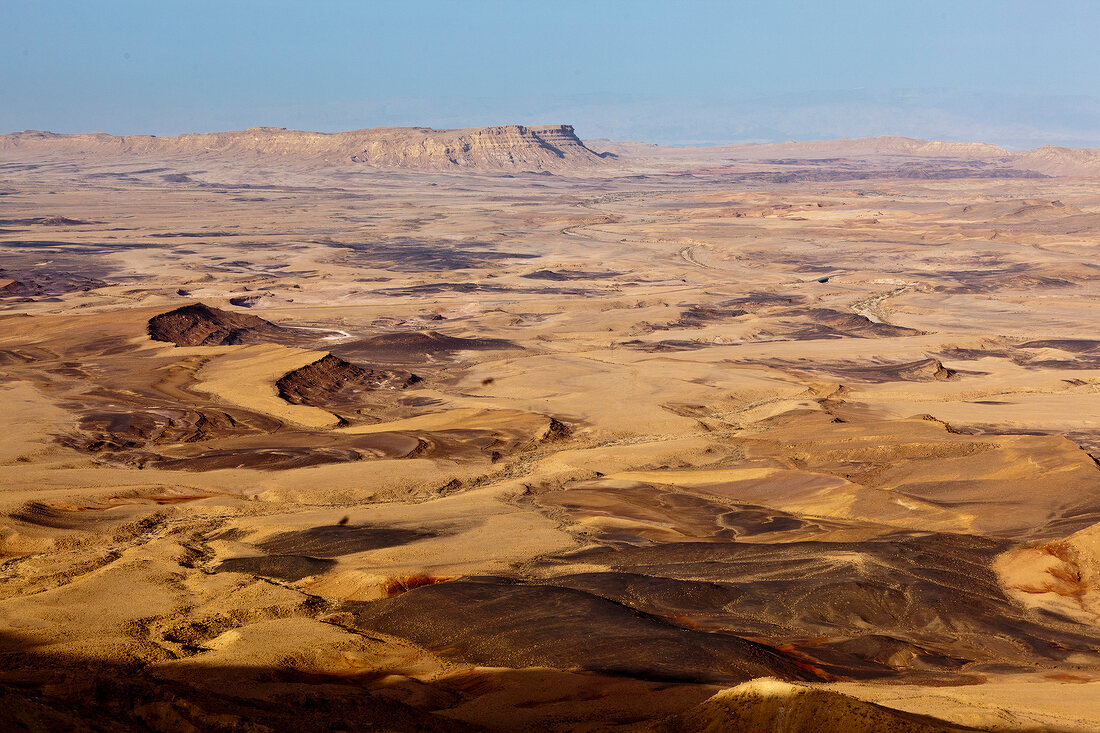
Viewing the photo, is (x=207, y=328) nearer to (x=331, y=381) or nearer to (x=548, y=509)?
(x=331, y=381)

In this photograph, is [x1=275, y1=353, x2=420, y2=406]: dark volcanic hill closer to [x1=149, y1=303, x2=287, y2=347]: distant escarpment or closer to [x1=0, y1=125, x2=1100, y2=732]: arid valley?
[x1=0, y1=125, x2=1100, y2=732]: arid valley

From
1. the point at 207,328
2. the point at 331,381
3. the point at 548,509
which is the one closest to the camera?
the point at 548,509

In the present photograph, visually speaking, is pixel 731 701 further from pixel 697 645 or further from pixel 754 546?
pixel 754 546

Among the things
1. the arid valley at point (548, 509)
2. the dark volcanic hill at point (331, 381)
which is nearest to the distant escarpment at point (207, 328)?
the arid valley at point (548, 509)

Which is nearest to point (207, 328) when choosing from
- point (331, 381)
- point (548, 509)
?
point (331, 381)

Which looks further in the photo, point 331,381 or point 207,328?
point 207,328

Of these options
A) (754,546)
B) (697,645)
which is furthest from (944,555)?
(697,645)
